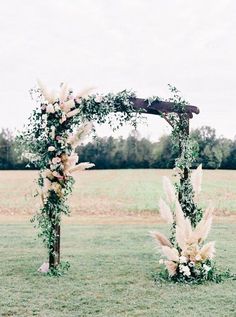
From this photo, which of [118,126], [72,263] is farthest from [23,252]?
[118,126]

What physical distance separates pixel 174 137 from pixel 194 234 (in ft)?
→ 5.76

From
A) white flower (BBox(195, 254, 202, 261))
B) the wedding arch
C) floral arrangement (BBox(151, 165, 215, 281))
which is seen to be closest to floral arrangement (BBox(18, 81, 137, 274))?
the wedding arch

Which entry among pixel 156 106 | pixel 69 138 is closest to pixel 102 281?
pixel 69 138

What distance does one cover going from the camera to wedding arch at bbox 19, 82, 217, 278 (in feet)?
29.4

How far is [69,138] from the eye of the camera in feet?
29.6

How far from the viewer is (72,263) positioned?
9.99 meters

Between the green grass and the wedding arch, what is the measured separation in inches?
31.7

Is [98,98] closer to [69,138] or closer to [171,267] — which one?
[69,138]

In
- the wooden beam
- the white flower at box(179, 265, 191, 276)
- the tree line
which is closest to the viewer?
the white flower at box(179, 265, 191, 276)

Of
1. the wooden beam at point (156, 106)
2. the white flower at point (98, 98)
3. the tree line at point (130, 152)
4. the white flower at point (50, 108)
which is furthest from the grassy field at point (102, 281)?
the tree line at point (130, 152)

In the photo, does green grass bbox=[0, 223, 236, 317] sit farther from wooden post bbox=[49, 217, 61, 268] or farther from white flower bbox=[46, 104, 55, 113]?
white flower bbox=[46, 104, 55, 113]

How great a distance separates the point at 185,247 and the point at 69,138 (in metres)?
2.62

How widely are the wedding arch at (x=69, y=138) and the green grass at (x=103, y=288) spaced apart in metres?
0.80

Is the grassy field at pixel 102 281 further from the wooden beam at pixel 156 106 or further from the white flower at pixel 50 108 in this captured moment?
the wooden beam at pixel 156 106
